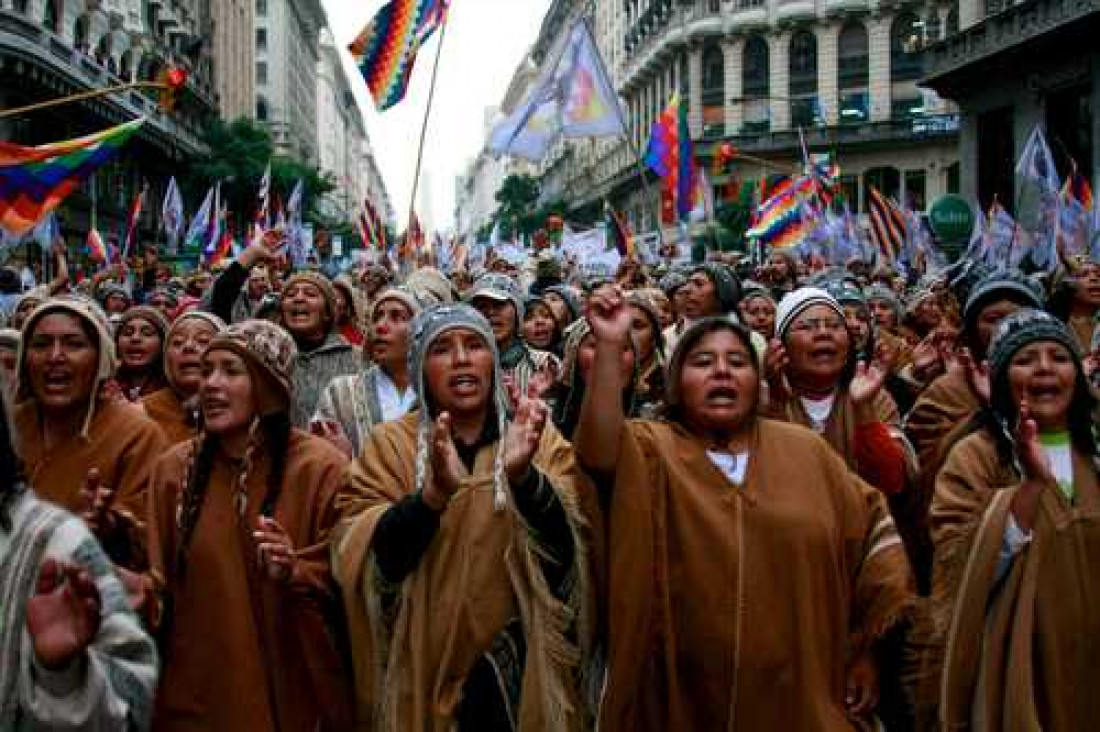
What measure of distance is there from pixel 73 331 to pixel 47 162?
627cm

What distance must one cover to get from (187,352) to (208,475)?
6.16 ft

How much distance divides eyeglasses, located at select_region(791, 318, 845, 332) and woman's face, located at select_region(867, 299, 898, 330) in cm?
392

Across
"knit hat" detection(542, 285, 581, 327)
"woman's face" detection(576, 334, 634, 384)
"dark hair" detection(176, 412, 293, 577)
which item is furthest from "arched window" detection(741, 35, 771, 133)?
"dark hair" detection(176, 412, 293, 577)

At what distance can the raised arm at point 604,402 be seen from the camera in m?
3.20

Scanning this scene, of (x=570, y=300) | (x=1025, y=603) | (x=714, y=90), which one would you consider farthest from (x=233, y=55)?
(x=1025, y=603)

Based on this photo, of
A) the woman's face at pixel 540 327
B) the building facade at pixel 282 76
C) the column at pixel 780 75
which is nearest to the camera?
the woman's face at pixel 540 327

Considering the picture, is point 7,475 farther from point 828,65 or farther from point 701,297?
point 828,65

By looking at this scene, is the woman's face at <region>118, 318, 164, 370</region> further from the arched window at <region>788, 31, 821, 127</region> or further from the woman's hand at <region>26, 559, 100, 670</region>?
the arched window at <region>788, 31, 821, 127</region>

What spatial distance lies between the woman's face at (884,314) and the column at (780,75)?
5166 centimetres

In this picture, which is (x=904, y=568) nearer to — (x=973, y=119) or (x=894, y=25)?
(x=973, y=119)

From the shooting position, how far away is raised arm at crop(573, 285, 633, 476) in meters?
3.20

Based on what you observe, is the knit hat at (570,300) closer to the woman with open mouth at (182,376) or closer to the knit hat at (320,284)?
the knit hat at (320,284)

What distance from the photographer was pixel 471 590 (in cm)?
342

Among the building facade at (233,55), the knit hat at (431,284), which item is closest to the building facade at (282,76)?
the building facade at (233,55)
